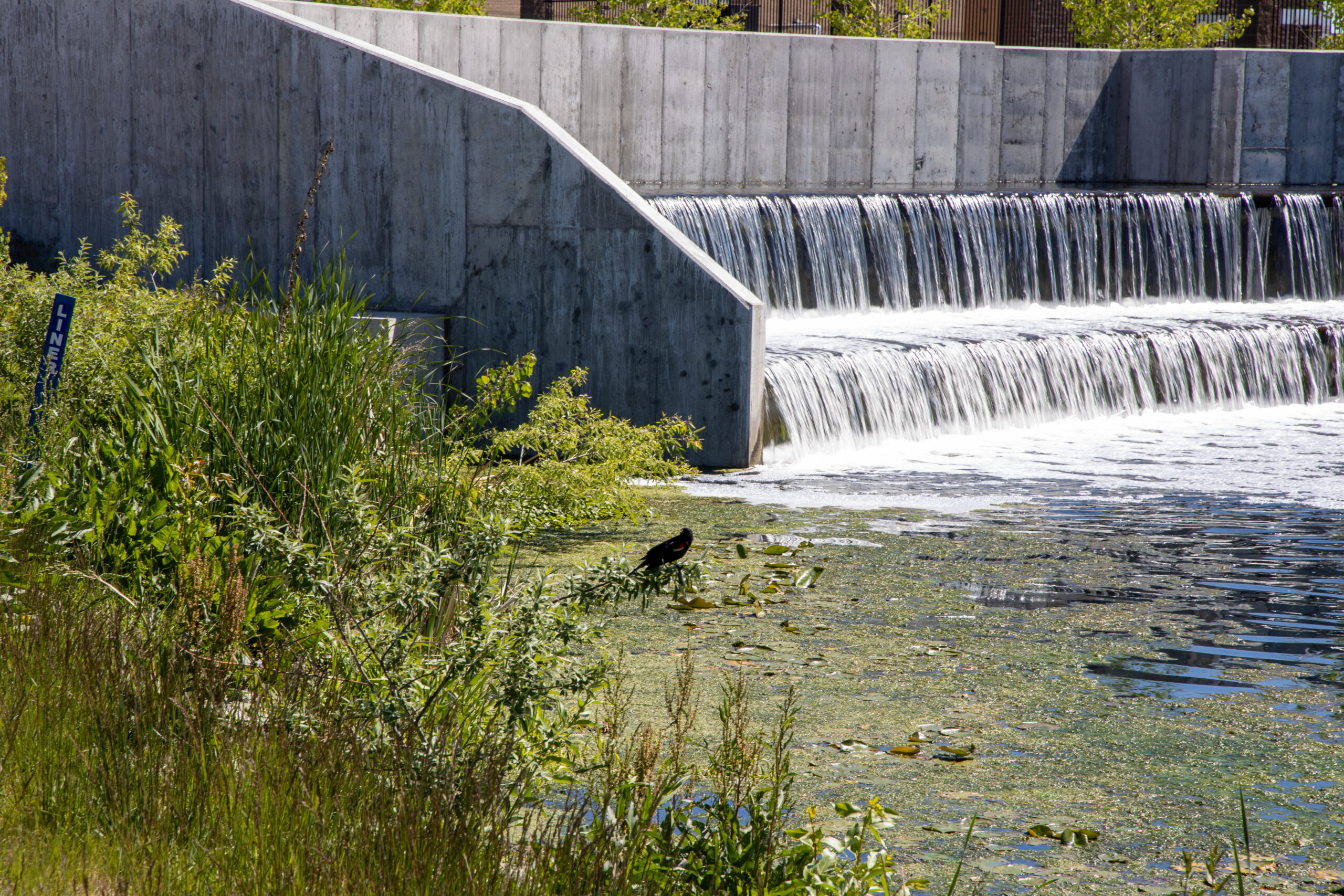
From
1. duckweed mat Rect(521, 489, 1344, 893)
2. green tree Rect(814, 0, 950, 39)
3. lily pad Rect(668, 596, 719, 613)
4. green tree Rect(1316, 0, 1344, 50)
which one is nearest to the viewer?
duckweed mat Rect(521, 489, 1344, 893)

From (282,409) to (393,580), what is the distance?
1.00 m

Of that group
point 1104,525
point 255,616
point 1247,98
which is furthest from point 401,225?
point 1247,98

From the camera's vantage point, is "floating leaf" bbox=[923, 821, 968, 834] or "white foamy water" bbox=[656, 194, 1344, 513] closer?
"floating leaf" bbox=[923, 821, 968, 834]

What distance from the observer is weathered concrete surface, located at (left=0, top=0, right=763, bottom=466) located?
31.4 ft

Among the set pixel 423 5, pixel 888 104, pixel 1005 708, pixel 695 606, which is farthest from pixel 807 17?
pixel 1005 708

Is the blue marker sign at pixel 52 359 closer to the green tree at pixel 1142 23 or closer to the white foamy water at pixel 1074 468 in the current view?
the white foamy water at pixel 1074 468

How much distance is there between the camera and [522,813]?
3.90m

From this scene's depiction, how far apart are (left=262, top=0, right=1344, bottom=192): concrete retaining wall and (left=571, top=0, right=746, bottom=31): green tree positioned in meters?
3.78

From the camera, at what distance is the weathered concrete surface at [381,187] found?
9.58 meters

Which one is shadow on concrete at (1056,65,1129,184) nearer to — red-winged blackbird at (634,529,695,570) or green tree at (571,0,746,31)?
green tree at (571,0,746,31)

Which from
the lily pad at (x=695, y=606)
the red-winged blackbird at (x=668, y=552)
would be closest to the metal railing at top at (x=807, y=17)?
the lily pad at (x=695, y=606)

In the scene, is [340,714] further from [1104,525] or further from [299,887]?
[1104,525]

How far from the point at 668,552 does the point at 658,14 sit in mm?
18276

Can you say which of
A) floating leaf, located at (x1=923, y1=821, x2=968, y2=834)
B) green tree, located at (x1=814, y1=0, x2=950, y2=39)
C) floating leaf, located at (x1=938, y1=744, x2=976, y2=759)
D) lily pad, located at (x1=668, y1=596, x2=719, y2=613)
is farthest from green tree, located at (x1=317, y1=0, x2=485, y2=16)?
floating leaf, located at (x1=923, y1=821, x2=968, y2=834)
